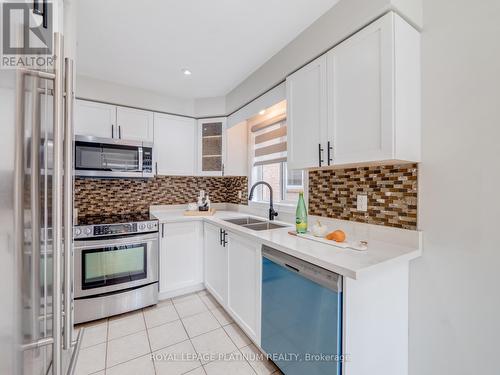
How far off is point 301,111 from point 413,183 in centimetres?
87

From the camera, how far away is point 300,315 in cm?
129

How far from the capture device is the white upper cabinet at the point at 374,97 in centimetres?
118

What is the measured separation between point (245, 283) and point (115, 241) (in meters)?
1.29

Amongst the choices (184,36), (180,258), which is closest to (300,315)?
(180,258)

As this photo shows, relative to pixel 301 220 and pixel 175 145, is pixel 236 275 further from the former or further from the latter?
pixel 175 145

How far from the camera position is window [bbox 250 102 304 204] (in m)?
2.48

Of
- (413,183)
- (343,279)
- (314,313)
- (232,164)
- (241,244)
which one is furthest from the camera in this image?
(232,164)

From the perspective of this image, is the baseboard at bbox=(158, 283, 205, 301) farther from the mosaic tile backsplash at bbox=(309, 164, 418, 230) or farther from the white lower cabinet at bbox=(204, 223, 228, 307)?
the mosaic tile backsplash at bbox=(309, 164, 418, 230)

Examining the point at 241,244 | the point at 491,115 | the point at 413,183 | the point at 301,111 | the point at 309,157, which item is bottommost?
the point at 241,244

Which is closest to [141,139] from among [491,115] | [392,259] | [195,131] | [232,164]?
[195,131]

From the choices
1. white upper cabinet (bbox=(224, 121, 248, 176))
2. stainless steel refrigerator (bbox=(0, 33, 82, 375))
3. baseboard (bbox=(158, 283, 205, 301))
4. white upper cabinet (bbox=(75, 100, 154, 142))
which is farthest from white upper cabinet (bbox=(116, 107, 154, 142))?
stainless steel refrigerator (bbox=(0, 33, 82, 375))

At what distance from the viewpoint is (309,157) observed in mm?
1650

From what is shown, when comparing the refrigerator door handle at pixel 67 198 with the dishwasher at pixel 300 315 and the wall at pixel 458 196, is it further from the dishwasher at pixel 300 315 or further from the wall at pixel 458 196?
the wall at pixel 458 196

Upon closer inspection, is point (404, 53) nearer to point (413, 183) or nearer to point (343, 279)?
point (413, 183)
